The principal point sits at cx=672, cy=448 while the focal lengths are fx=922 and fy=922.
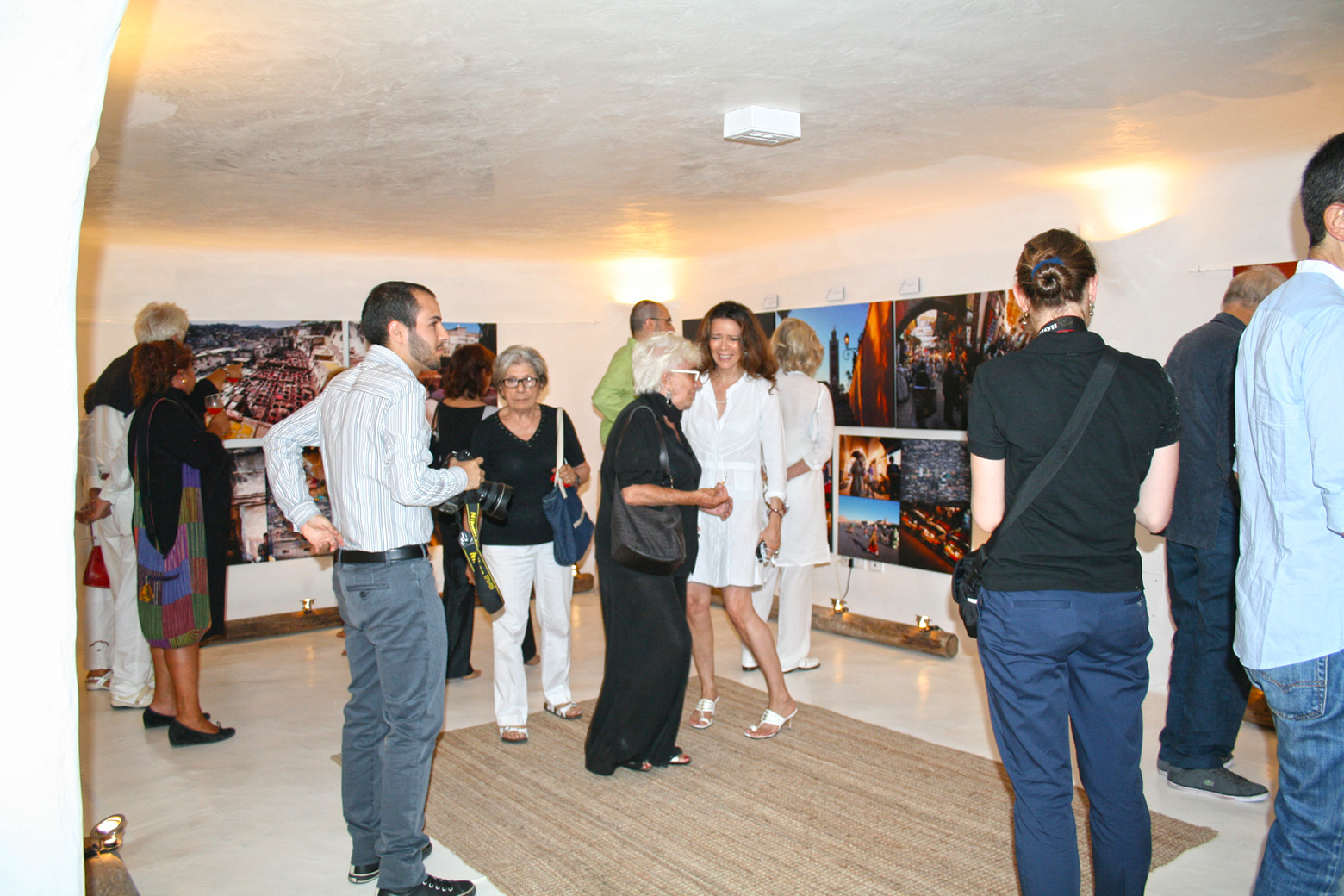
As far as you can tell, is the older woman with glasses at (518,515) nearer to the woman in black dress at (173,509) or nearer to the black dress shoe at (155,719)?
the woman in black dress at (173,509)

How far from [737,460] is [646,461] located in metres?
0.76

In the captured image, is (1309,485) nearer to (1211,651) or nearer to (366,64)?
(1211,651)

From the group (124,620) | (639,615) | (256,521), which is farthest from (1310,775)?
(256,521)

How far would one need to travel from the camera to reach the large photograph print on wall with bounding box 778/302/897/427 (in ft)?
21.7

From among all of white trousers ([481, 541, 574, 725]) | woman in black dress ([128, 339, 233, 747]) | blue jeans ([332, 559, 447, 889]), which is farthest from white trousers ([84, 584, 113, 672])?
blue jeans ([332, 559, 447, 889])

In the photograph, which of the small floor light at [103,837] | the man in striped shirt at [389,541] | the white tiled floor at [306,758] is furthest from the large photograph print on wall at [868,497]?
the small floor light at [103,837]

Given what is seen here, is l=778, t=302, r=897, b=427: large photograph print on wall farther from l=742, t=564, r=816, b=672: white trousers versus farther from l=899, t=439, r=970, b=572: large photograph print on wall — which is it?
l=742, t=564, r=816, b=672: white trousers

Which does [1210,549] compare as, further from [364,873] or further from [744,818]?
[364,873]

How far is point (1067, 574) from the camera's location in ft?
7.05

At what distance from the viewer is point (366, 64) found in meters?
3.16

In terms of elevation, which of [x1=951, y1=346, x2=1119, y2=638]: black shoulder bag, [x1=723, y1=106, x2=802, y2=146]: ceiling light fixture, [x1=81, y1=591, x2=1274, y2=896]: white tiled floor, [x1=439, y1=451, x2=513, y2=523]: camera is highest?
[x1=723, y1=106, x2=802, y2=146]: ceiling light fixture

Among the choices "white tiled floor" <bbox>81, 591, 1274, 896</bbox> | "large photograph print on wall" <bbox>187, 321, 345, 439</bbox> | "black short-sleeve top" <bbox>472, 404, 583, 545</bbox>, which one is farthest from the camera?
"large photograph print on wall" <bbox>187, 321, 345, 439</bbox>

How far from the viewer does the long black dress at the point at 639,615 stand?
3764 mm

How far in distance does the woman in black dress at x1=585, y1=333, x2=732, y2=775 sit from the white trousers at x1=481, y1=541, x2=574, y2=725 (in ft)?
2.23
